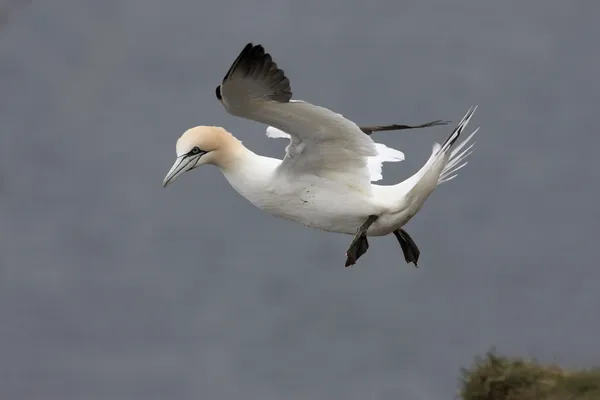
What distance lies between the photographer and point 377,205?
10836 millimetres

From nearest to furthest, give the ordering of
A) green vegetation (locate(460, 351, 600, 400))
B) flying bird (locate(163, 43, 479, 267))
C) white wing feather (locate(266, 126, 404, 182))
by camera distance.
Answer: green vegetation (locate(460, 351, 600, 400)) → flying bird (locate(163, 43, 479, 267)) → white wing feather (locate(266, 126, 404, 182))

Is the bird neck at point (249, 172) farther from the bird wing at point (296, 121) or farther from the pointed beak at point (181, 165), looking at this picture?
the pointed beak at point (181, 165)

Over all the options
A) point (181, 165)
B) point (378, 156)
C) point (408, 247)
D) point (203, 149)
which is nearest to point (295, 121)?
point (203, 149)

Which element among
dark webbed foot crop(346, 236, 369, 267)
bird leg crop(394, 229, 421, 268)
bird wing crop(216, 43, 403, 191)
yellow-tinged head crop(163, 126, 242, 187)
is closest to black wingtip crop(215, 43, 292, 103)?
bird wing crop(216, 43, 403, 191)

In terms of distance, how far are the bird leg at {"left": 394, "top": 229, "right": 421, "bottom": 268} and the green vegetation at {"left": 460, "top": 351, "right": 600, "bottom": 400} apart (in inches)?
83.4

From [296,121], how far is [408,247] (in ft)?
6.67

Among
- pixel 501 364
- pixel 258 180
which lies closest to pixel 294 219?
pixel 258 180

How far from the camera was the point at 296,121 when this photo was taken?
33.6 ft

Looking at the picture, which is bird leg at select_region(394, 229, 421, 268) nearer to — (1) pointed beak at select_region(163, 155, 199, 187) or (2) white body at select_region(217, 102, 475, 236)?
(2) white body at select_region(217, 102, 475, 236)

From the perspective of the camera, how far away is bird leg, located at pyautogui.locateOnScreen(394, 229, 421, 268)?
11.7 meters

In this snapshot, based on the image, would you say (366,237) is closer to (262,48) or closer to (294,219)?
(294,219)

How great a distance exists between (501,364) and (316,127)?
236cm

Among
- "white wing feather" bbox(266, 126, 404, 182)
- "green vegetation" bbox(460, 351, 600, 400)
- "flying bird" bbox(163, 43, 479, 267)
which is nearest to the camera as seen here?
"green vegetation" bbox(460, 351, 600, 400)

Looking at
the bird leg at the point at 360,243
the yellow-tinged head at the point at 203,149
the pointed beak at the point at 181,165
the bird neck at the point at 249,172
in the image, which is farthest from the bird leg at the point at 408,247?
the pointed beak at the point at 181,165
